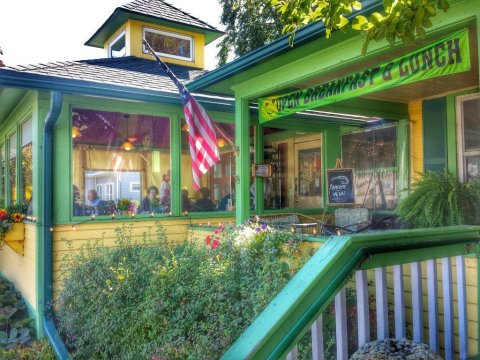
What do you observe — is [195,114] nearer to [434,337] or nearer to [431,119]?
[431,119]

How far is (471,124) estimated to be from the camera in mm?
6383

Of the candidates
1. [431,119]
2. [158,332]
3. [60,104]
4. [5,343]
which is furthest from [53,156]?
[431,119]

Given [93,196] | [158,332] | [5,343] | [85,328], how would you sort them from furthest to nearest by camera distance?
[93,196] < [5,343] < [85,328] < [158,332]

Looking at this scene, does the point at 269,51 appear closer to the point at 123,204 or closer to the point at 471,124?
the point at 123,204

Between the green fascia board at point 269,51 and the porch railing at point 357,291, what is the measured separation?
244cm

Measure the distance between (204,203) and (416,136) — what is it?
12.2 ft

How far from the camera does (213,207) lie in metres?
7.49

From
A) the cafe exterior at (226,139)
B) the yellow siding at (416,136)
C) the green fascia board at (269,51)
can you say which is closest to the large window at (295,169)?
the cafe exterior at (226,139)

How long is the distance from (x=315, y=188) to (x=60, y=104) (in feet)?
16.3

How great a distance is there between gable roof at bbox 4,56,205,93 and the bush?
96.5 inches

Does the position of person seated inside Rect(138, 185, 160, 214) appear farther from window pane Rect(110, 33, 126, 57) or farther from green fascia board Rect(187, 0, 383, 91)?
window pane Rect(110, 33, 126, 57)

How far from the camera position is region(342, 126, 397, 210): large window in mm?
7750

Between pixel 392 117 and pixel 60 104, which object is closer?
pixel 60 104

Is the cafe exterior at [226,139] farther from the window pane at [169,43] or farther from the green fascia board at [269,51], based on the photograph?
the window pane at [169,43]
